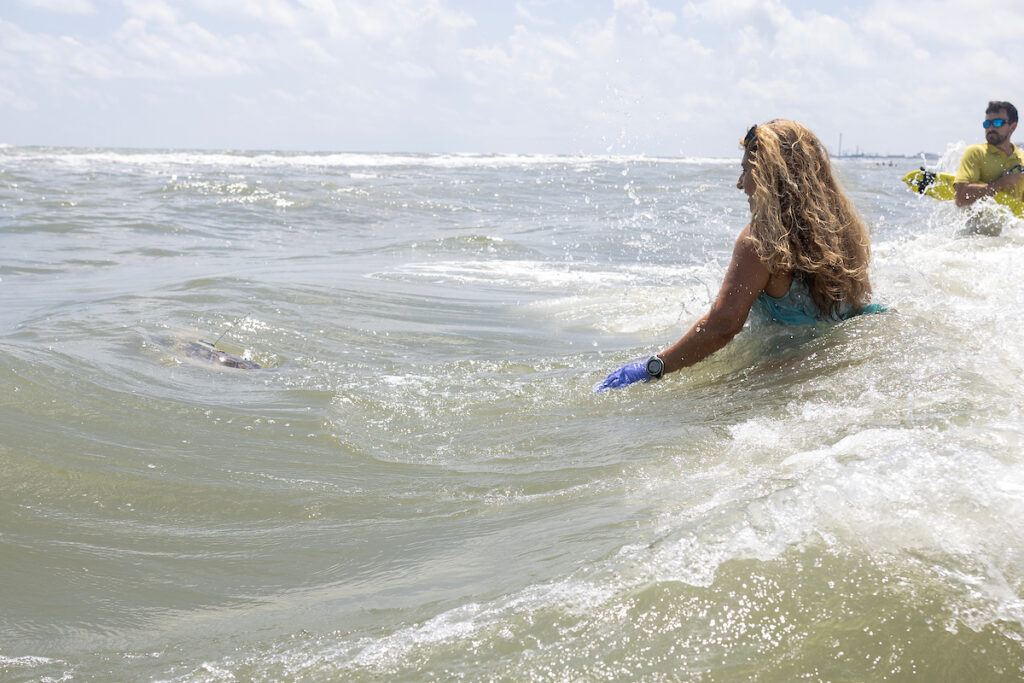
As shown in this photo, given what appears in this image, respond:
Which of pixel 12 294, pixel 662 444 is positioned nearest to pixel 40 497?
pixel 662 444

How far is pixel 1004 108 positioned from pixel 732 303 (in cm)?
724

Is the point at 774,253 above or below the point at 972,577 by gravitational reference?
above

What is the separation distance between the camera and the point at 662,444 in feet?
11.1

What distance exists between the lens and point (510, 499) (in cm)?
309

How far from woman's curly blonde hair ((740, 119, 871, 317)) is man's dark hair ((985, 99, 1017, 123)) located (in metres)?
6.78

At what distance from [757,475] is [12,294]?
7098 mm

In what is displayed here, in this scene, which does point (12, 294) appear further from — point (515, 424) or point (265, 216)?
point (265, 216)

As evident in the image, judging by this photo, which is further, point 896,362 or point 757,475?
point 896,362

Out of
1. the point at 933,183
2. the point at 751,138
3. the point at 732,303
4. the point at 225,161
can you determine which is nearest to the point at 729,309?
the point at 732,303

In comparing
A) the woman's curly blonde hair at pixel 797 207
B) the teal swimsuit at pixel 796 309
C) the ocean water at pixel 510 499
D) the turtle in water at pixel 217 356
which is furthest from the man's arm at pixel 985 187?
the turtle in water at pixel 217 356

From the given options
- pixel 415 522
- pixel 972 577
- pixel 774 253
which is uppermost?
pixel 774 253

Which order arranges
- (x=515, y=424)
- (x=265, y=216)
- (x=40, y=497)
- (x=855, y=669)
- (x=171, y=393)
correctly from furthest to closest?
1. (x=265, y=216)
2. (x=171, y=393)
3. (x=515, y=424)
4. (x=40, y=497)
5. (x=855, y=669)

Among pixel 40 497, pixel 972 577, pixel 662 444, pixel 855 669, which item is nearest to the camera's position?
pixel 855 669

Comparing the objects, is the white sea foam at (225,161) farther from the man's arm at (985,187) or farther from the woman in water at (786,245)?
the woman in water at (786,245)
